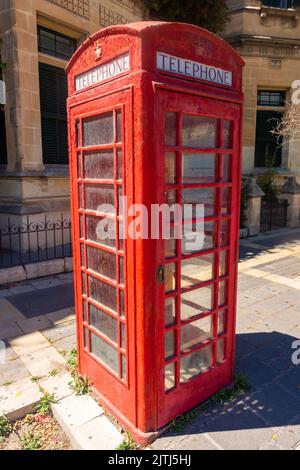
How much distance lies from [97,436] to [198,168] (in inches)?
92.0

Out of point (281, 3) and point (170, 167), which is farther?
point (281, 3)

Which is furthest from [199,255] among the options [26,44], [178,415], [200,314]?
[26,44]

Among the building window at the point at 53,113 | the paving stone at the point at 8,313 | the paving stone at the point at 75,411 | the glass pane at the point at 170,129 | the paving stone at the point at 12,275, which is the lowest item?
the paving stone at the point at 75,411

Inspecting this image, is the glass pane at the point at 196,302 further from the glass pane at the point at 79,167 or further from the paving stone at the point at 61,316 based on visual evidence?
the paving stone at the point at 61,316

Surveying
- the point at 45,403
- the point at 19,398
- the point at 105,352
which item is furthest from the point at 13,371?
the point at 105,352

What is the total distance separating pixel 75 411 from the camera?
9.49 ft

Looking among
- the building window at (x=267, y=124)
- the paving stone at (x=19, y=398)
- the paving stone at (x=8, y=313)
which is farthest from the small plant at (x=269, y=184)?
the paving stone at (x=19, y=398)

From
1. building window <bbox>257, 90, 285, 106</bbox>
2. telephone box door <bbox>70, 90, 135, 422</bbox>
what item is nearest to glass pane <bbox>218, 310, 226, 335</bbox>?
telephone box door <bbox>70, 90, 135, 422</bbox>

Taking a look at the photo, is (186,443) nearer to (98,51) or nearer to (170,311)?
(170,311)

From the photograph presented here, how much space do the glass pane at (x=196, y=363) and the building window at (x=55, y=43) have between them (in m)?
8.46

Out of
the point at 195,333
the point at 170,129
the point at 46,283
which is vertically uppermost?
the point at 170,129

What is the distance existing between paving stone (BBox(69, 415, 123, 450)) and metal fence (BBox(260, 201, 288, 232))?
1071 cm

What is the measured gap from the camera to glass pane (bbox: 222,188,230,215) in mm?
2891

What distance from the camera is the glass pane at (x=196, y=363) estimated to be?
2.96 metres
